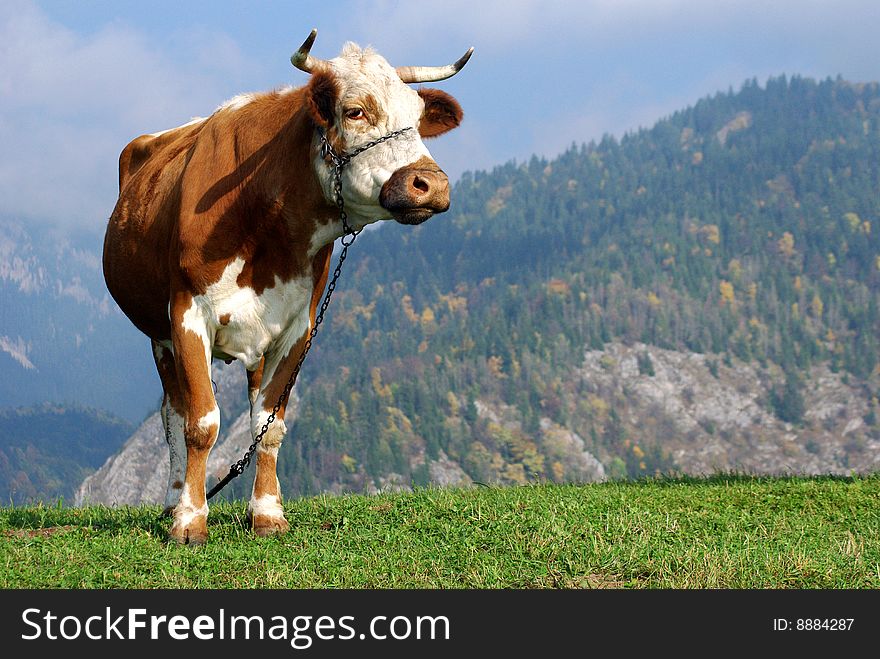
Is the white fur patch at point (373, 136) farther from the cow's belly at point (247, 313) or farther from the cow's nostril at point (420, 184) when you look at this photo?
the cow's belly at point (247, 313)

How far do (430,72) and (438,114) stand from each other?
45 centimetres

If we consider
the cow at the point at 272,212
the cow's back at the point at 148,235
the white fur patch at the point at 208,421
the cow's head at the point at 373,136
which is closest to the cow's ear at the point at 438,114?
the cow at the point at 272,212

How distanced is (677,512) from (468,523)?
7.24 ft

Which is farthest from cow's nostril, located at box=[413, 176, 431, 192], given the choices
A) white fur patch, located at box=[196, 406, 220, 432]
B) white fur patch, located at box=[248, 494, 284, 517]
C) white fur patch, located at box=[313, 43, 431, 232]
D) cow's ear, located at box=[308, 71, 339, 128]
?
white fur patch, located at box=[248, 494, 284, 517]

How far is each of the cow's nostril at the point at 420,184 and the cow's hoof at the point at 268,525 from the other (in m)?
3.25

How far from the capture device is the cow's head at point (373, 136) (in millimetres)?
7637

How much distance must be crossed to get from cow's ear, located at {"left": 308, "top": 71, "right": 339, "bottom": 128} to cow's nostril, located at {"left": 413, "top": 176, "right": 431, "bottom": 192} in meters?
0.95

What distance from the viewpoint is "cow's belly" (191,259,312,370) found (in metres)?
8.41

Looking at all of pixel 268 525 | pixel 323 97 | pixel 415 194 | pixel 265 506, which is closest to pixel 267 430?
pixel 265 506

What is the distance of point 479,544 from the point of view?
26.0 feet

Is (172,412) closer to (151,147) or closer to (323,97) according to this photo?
(151,147)

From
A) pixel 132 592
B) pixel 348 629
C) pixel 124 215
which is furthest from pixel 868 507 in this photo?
pixel 124 215

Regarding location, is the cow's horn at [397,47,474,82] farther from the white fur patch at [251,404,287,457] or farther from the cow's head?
the white fur patch at [251,404,287,457]

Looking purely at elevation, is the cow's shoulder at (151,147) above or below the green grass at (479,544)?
above
